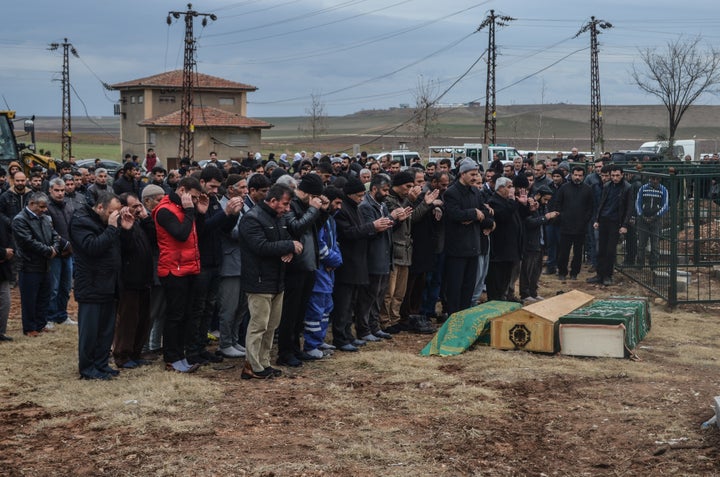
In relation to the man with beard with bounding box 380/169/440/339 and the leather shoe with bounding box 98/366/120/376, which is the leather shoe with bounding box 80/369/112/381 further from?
the man with beard with bounding box 380/169/440/339

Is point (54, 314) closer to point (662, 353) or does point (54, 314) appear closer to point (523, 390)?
point (523, 390)

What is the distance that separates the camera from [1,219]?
1076 cm

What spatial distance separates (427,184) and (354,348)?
3314 millimetres

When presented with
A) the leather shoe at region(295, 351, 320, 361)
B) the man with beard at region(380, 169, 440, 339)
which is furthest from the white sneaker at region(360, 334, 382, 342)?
the leather shoe at region(295, 351, 320, 361)

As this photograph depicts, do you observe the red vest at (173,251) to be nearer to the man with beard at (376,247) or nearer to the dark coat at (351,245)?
the dark coat at (351,245)

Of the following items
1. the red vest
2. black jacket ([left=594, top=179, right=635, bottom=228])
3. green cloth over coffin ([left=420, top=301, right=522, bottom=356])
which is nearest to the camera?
the red vest

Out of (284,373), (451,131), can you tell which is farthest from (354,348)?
(451,131)

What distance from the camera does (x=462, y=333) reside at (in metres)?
10.3

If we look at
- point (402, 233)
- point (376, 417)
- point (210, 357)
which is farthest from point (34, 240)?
point (376, 417)

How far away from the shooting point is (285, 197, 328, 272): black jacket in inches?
355

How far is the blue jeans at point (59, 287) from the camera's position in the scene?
11.9 m

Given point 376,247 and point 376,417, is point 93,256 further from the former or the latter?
point 376,247

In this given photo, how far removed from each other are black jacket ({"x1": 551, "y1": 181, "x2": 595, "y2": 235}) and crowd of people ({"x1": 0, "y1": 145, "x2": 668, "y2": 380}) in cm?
200

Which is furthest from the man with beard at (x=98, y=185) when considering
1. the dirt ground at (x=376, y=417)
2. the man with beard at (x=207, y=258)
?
the man with beard at (x=207, y=258)
